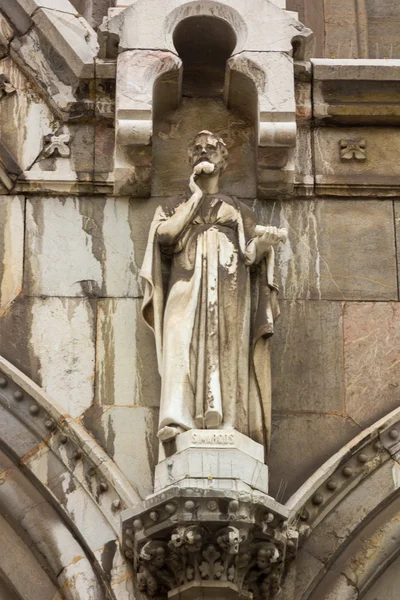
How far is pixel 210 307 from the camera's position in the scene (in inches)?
500

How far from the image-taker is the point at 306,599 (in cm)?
1248

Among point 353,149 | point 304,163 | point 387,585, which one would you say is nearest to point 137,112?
point 304,163

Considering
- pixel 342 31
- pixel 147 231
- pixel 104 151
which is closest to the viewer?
pixel 147 231

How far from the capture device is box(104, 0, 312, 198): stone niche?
1362 centimetres

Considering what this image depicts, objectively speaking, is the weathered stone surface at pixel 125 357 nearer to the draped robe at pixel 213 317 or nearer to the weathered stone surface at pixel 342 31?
the draped robe at pixel 213 317

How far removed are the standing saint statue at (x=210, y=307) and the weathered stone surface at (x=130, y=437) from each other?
413 mm

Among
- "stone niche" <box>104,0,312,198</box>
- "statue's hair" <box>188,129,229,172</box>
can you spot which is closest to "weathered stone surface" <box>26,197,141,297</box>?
"stone niche" <box>104,0,312,198</box>

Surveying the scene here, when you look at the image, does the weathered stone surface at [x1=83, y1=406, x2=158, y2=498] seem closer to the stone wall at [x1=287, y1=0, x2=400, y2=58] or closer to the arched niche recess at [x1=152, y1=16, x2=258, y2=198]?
the arched niche recess at [x1=152, y1=16, x2=258, y2=198]

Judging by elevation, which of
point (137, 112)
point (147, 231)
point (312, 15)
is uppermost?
point (312, 15)

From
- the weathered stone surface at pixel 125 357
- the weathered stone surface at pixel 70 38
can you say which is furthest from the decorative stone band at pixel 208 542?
the weathered stone surface at pixel 70 38

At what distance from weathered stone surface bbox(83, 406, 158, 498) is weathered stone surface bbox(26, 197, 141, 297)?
2.73ft

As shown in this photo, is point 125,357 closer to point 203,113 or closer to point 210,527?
point 210,527

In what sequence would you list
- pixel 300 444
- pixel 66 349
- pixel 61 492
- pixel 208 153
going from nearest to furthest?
1. pixel 61 492
2. pixel 300 444
3. pixel 66 349
4. pixel 208 153

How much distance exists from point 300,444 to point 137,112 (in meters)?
2.37
